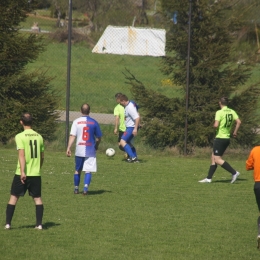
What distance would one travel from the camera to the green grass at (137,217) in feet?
29.3

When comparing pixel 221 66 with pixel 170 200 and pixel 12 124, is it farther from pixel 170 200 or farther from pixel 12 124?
pixel 170 200

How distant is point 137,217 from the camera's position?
36.8ft

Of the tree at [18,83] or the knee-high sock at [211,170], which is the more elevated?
the tree at [18,83]

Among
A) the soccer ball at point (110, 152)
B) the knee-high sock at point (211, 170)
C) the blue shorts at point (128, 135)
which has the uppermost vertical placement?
the blue shorts at point (128, 135)

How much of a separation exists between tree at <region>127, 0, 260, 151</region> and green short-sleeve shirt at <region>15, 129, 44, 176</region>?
10738 millimetres

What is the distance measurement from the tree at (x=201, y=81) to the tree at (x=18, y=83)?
2749mm

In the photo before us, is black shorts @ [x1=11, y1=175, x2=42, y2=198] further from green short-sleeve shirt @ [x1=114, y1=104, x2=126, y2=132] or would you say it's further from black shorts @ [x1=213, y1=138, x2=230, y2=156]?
green short-sleeve shirt @ [x1=114, y1=104, x2=126, y2=132]

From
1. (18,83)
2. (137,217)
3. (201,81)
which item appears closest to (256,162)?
(137,217)

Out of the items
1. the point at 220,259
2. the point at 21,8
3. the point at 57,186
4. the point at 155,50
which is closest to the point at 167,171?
the point at 57,186

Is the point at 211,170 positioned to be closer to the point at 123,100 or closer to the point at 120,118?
the point at 123,100

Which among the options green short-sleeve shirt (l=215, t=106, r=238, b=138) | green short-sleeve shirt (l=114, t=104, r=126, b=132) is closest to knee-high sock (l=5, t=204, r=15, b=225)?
green short-sleeve shirt (l=215, t=106, r=238, b=138)

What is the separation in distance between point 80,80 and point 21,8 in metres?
10.6

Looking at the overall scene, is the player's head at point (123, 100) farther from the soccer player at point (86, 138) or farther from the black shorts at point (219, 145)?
the soccer player at point (86, 138)

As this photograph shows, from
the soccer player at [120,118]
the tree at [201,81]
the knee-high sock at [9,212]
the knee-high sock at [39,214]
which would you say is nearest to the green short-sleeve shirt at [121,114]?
the soccer player at [120,118]
